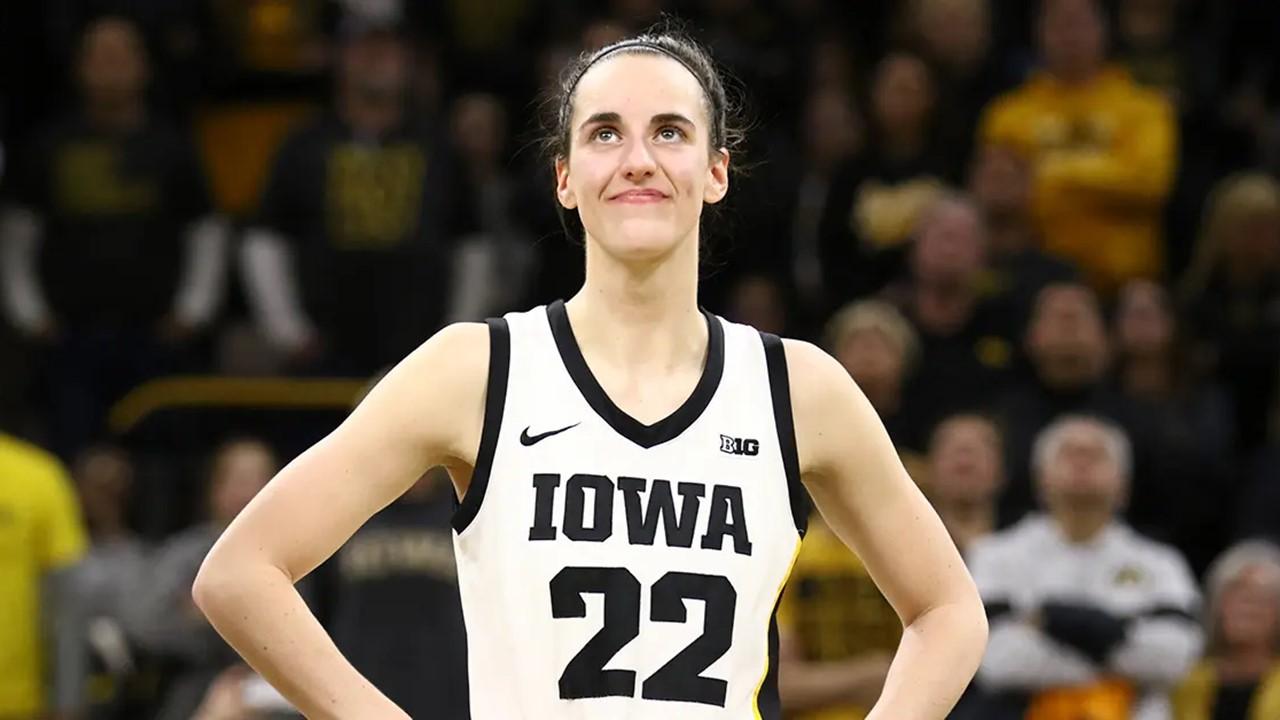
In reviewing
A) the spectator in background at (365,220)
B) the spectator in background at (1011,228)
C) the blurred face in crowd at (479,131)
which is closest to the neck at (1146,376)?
the spectator in background at (1011,228)

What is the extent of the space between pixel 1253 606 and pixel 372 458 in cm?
472

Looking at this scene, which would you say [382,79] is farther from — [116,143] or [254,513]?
[254,513]

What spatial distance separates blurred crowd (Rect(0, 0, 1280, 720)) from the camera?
299 inches

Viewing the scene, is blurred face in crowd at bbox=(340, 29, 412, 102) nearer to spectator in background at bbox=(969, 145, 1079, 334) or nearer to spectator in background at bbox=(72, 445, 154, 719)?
spectator in background at bbox=(72, 445, 154, 719)

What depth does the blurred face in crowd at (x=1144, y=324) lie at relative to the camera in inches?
339

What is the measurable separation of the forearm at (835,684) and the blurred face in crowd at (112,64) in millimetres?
4295

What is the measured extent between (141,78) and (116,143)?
1.17 ft

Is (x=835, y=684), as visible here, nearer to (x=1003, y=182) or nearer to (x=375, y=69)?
(x=1003, y=182)

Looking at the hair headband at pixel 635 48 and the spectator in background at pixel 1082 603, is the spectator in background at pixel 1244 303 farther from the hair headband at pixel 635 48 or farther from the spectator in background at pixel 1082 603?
the hair headband at pixel 635 48

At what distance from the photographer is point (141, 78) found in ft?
33.6

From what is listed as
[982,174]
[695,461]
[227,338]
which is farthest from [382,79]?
[695,461]

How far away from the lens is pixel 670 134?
12.4 feet

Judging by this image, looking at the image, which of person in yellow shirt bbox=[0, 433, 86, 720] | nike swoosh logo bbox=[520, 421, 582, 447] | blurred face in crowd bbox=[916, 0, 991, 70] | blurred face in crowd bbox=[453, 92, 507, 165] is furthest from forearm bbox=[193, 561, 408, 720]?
blurred face in crowd bbox=[916, 0, 991, 70]

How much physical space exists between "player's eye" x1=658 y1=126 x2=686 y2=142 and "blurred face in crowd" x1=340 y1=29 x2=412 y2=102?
230 inches
